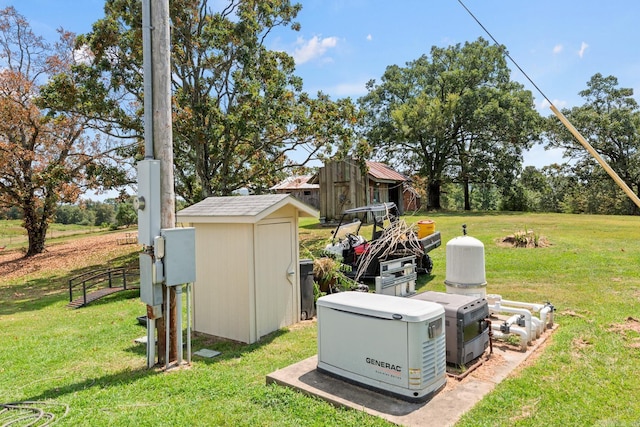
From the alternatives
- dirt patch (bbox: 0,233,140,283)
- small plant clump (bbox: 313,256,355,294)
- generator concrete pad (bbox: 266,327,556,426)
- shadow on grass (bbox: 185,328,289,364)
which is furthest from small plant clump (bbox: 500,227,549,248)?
dirt patch (bbox: 0,233,140,283)

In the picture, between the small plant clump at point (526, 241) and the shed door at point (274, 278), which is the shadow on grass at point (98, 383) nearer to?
the shed door at point (274, 278)

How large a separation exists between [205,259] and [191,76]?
968cm

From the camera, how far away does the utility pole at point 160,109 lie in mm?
4844

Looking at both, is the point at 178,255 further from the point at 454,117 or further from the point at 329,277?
the point at 454,117

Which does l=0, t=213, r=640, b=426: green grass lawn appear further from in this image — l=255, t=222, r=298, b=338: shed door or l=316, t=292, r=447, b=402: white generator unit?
l=316, t=292, r=447, b=402: white generator unit

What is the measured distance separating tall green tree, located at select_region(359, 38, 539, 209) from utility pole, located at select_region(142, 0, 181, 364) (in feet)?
75.3

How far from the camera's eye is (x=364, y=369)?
4074 mm

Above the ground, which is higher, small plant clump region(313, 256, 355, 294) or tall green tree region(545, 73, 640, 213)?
tall green tree region(545, 73, 640, 213)

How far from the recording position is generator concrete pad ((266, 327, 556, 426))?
11.6ft

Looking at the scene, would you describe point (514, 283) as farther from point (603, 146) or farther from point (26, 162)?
point (603, 146)

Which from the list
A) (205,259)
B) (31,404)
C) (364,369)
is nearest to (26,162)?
(205,259)

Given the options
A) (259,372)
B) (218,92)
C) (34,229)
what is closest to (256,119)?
(218,92)

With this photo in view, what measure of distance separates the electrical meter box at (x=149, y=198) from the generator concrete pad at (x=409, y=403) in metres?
2.17

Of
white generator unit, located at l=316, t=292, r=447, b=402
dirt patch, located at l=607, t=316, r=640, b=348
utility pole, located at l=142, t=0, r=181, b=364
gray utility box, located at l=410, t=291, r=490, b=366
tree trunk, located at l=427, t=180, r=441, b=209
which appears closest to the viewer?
white generator unit, located at l=316, t=292, r=447, b=402
